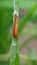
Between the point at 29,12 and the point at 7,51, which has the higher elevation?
the point at 29,12

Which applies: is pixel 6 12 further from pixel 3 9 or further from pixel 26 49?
pixel 26 49

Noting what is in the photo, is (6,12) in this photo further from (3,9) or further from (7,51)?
(7,51)

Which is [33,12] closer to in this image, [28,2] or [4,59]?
[28,2]

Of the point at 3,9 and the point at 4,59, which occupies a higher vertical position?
the point at 3,9

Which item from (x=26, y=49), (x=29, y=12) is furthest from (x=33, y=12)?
(x=26, y=49)

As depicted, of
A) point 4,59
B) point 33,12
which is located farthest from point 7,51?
point 33,12

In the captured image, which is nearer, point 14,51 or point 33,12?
point 14,51

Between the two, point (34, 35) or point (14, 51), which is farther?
point (34, 35)

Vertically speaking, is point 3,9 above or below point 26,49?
above
